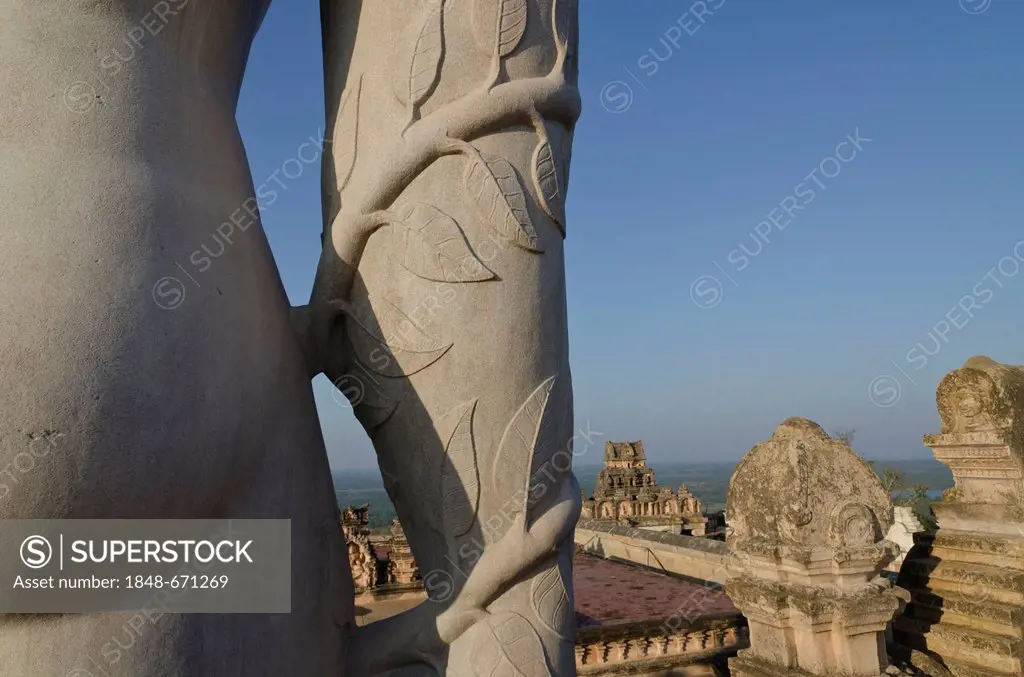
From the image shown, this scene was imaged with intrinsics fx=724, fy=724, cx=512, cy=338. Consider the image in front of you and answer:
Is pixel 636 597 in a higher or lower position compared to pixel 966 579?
lower

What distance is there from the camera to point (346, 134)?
1989mm

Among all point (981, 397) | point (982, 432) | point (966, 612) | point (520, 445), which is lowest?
point (966, 612)

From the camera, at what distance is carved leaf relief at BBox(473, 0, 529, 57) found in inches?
76.0

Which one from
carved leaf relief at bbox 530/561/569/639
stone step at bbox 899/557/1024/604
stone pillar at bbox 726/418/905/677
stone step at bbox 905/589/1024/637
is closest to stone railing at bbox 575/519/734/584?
stone step at bbox 899/557/1024/604

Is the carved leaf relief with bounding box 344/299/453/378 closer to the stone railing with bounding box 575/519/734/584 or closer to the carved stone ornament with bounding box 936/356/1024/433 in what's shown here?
the carved stone ornament with bounding box 936/356/1024/433

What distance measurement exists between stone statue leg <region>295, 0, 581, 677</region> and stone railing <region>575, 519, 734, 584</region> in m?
7.85

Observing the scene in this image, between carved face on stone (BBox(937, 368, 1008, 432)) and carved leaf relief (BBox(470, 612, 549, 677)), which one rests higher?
carved face on stone (BBox(937, 368, 1008, 432))

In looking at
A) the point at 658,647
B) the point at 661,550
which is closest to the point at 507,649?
the point at 658,647

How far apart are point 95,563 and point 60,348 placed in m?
0.41

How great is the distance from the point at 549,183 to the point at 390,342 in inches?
23.8

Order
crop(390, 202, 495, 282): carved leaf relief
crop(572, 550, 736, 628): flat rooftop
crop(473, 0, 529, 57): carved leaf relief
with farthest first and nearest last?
crop(572, 550, 736, 628): flat rooftop, crop(473, 0, 529, 57): carved leaf relief, crop(390, 202, 495, 282): carved leaf relief

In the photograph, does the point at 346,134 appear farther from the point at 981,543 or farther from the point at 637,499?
the point at 637,499

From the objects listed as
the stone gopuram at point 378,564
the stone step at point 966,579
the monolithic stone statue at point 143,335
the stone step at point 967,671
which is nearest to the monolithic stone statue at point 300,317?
the monolithic stone statue at point 143,335

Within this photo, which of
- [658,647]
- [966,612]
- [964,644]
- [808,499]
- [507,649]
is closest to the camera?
[507,649]
